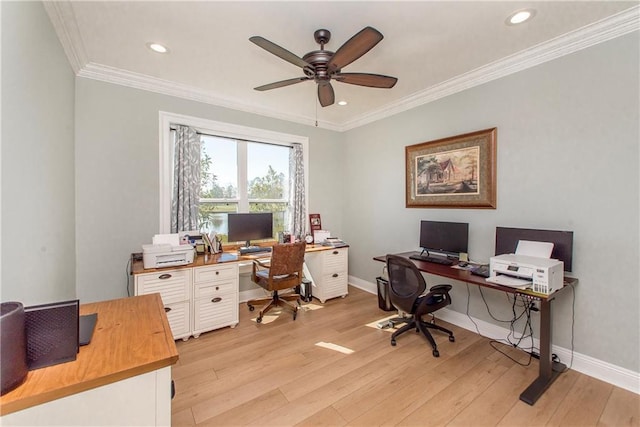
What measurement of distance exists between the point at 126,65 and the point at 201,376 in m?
2.92

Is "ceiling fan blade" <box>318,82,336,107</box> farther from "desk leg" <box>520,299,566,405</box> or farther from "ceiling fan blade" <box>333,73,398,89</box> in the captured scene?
"desk leg" <box>520,299,566,405</box>

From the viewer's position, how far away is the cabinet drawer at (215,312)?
2777 millimetres

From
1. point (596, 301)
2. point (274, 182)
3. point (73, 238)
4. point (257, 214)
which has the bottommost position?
point (596, 301)

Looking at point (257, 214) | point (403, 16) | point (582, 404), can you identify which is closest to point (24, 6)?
point (403, 16)

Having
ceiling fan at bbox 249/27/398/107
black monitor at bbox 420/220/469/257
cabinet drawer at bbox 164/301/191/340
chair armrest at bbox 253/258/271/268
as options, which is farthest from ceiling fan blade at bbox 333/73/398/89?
cabinet drawer at bbox 164/301/191/340

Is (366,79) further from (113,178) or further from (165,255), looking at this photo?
(113,178)

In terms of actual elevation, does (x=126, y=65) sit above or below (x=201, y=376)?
above

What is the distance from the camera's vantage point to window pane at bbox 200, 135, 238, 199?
137 inches

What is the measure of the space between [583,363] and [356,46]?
9.87ft

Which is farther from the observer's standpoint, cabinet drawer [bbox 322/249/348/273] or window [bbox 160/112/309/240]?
cabinet drawer [bbox 322/249/348/273]

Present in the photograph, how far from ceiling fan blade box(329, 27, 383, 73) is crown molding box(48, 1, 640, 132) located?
1619 millimetres

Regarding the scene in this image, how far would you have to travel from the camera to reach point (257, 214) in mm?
3562

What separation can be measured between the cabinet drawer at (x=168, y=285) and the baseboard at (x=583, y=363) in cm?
292

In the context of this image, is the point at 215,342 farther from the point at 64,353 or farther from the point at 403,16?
the point at 403,16
